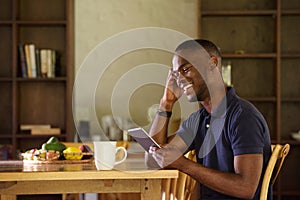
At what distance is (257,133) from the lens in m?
2.31

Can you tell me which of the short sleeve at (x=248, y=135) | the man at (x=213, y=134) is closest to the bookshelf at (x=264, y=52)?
the man at (x=213, y=134)

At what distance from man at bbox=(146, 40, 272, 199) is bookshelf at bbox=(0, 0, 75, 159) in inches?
96.1

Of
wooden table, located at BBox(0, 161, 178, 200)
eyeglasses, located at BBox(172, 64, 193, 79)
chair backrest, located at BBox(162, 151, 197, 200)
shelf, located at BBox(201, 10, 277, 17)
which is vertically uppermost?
shelf, located at BBox(201, 10, 277, 17)

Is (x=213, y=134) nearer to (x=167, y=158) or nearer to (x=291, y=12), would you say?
(x=167, y=158)

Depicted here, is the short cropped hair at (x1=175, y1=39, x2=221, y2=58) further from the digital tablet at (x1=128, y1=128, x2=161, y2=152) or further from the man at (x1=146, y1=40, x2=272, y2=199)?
the digital tablet at (x1=128, y1=128, x2=161, y2=152)

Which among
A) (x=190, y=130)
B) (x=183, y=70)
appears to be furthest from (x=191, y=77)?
(x=190, y=130)

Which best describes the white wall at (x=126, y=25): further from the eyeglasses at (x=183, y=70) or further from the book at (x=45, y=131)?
the eyeglasses at (x=183, y=70)

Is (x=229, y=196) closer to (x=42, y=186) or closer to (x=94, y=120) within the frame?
(x=42, y=186)

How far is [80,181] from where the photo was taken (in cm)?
224

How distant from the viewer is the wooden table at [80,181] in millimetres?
2163

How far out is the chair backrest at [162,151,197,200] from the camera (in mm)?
2773

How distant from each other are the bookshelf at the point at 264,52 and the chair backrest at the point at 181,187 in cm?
238

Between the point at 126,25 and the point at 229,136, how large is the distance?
420 centimetres

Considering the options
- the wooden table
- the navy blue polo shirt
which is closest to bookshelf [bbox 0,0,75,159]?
the navy blue polo shirt
